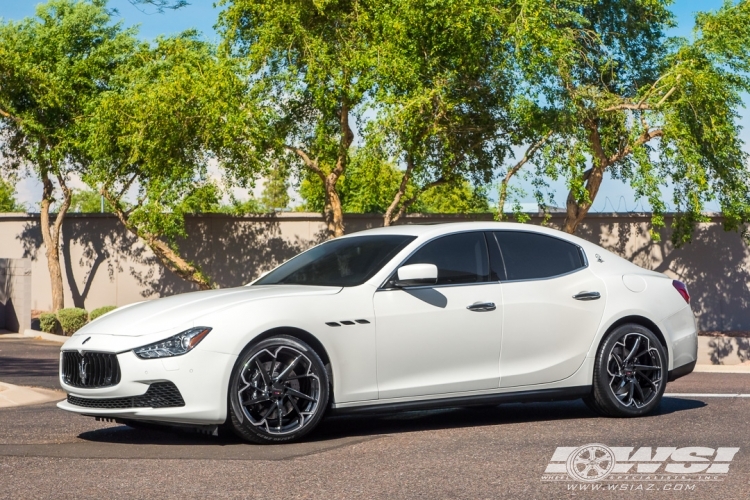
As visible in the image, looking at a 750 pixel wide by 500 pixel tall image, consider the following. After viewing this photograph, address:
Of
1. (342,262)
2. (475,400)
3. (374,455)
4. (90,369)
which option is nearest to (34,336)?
(342,262)

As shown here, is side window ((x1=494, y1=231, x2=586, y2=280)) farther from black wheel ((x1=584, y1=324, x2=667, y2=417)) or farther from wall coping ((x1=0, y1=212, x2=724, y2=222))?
wall coping ((x1=0, y1=212, x2=724, y2=222))

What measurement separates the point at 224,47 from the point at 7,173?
987cm

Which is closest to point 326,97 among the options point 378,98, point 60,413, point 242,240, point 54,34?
point 378,98

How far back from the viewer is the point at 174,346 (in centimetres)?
711

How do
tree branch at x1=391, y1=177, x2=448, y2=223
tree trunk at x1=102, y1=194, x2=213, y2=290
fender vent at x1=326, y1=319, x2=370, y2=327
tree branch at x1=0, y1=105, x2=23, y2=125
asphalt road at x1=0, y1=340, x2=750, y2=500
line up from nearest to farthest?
asphalt road at x1=0, y1=340, x2=750, y2=500 → fender vent at x1=326, y1=319, x2=370, y2=327 → tree branch at x1=391, y1=177, x2=448, y2=223 → tree trunk at x1=102, y1=194, x2=213, y2=290 → tree branch at x1=0, y1=105, x2=23, y2=125

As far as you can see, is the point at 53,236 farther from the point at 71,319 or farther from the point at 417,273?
the point at 417,273

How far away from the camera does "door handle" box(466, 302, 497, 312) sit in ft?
26.9

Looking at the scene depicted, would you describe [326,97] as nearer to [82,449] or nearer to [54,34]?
[54,34]

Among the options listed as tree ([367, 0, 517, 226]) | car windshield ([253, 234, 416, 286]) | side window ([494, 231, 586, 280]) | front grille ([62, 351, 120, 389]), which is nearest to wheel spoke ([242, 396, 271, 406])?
front grille ([62, 351, 120, 389])

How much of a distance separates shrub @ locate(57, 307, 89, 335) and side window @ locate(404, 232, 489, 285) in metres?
16.3

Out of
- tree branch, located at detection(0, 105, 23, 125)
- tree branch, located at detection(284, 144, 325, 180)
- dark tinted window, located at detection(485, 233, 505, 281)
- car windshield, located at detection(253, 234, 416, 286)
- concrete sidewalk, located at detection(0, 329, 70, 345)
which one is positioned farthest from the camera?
tree branch, located at detection(0, 105, 23, 125)

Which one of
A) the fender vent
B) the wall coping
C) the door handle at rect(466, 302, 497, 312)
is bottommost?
the fender vent

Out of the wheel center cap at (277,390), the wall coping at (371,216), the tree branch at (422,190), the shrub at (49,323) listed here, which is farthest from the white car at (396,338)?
the shrub at (49,323)
